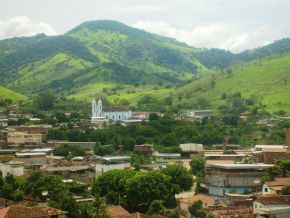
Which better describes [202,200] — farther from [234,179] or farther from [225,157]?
[225,157]

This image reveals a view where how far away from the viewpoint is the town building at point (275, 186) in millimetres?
39256

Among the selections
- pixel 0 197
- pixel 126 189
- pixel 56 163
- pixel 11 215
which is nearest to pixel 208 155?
pixel 56 163

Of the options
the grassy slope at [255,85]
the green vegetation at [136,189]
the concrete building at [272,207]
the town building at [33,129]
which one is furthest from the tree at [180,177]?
the grassy slope at [255,85]

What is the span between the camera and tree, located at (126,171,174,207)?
135 feet

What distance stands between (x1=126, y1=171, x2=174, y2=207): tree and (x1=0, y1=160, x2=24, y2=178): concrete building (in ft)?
51.5

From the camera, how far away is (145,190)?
135 ft

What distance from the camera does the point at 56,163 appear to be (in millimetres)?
60906

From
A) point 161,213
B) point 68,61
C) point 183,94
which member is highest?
point 68,61

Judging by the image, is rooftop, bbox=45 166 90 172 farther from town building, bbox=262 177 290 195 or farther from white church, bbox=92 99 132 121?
white church, bbox=92 99 132 121

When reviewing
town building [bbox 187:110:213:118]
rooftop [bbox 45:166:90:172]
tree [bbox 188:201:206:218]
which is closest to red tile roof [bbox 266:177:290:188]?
tree [bbox 188:201:206:218]

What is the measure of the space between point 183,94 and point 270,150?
72.1 m

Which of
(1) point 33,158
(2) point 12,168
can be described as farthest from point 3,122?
(2) point 12,168

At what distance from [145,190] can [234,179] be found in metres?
9.39

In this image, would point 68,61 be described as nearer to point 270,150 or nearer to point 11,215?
point 270,150
